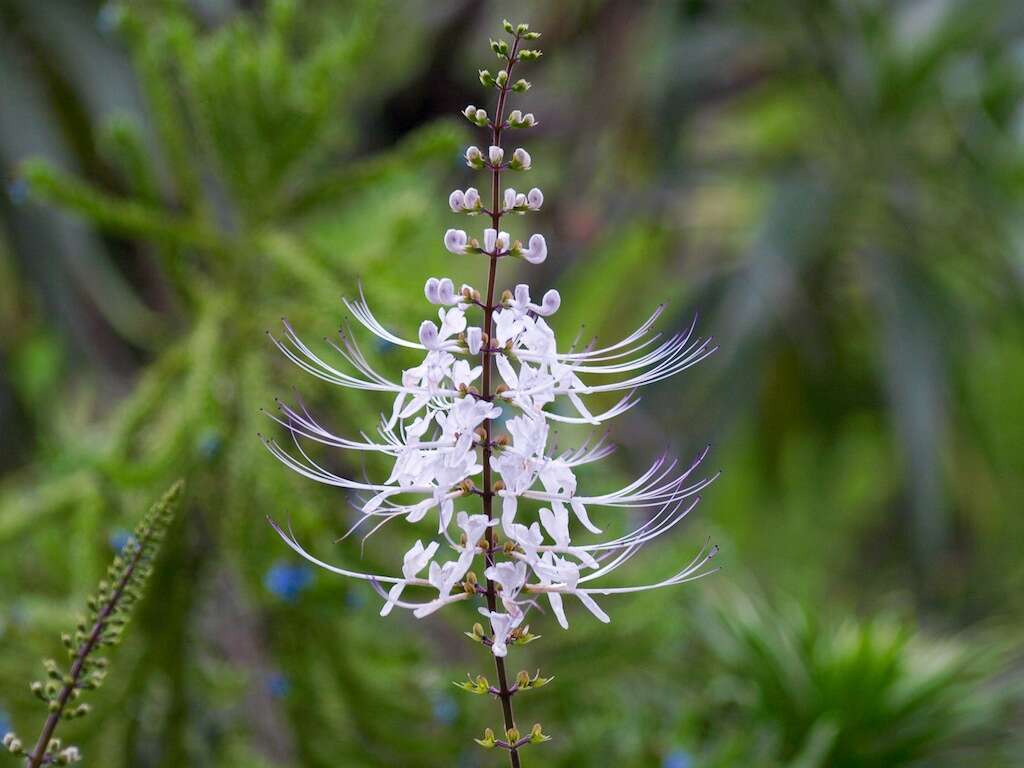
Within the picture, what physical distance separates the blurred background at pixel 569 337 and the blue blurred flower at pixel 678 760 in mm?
10

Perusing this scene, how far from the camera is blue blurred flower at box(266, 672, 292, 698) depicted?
2.10 meters

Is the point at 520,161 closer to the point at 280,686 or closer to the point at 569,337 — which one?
the point at 280,686

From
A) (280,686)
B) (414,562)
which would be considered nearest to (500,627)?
(414,562)

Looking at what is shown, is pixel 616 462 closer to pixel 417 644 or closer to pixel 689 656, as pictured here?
pixel 689 656

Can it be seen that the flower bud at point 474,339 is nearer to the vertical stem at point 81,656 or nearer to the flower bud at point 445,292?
the flower bud at point 445,292

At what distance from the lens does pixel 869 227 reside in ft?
14.8

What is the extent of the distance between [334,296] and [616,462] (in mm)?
2697

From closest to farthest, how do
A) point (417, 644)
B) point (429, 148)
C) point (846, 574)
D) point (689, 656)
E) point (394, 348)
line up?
point (394, 348) → point (429, 148) → point (417, 644) → point (689, 656) → point (846, 574)

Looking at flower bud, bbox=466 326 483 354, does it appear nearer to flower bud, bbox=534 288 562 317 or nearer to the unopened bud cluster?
flower bud, bbox=534 288 562 317

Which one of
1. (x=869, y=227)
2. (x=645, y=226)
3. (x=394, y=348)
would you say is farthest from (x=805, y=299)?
(x=394, y=348)

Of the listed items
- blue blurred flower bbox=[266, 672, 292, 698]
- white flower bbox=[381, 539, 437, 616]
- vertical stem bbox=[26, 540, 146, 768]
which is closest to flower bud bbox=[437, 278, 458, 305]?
white flower bbox=[381, 539, 437, 616]

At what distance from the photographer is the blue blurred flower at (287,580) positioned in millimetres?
1880

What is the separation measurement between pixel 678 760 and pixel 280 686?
2.47ft

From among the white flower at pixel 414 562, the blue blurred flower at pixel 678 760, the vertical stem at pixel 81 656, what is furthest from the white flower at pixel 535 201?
the blue blurred flower at pixel 678 760
